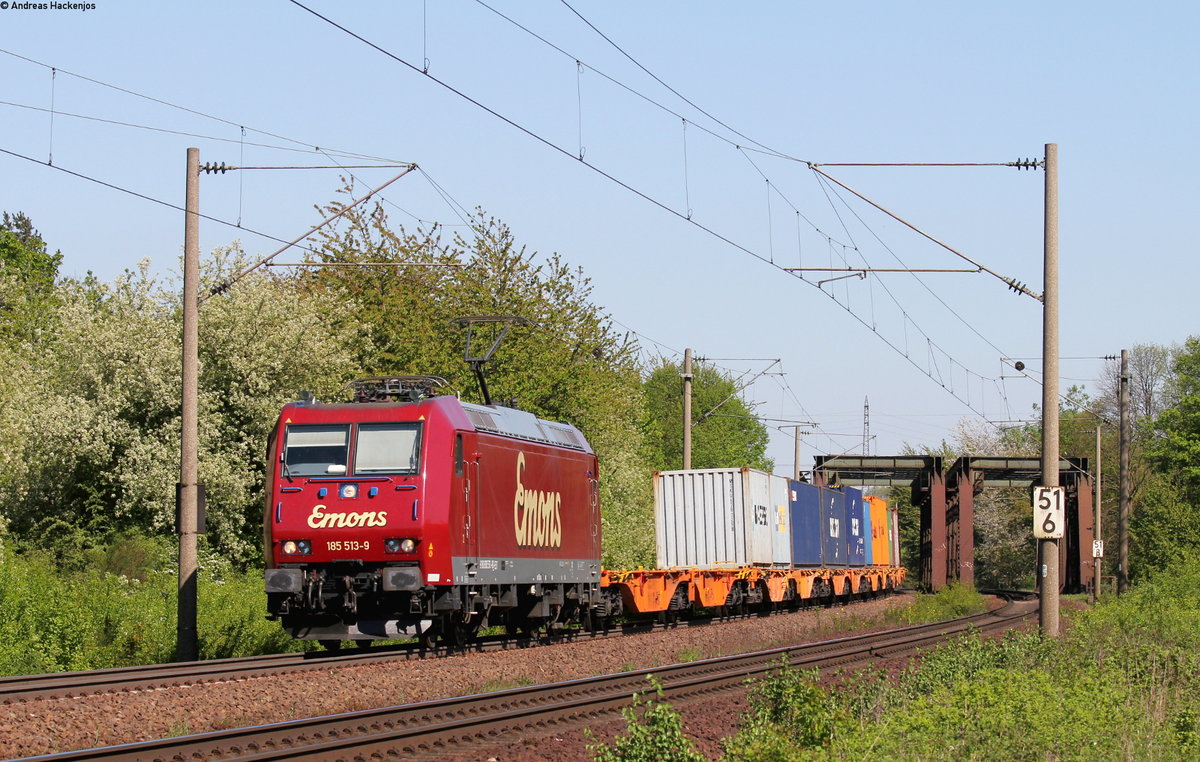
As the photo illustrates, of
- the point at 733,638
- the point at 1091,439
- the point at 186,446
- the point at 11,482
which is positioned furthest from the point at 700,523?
the point at 1091,439

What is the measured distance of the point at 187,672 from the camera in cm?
1617

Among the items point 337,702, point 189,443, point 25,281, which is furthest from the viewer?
point 25,281

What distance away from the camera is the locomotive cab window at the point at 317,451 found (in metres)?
17.8

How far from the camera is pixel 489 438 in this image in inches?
762

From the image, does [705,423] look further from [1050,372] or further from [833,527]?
[1050,372]

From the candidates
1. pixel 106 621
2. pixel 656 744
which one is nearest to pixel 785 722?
pixel 656 744

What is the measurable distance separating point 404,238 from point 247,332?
8603mm

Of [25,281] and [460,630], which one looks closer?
[460,630]

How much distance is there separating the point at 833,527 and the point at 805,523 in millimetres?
3932

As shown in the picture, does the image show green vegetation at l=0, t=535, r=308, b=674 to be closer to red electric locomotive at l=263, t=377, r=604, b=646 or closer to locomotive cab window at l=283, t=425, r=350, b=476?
red electric locomotive at l=263, t=377, r=604, b=646

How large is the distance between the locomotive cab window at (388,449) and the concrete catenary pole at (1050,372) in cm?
931

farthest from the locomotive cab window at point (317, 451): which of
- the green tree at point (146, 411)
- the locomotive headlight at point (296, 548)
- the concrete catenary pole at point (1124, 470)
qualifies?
the concrete catenary pole at point (1124, 470)

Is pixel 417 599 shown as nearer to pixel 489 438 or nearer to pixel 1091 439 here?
pixel 489 438

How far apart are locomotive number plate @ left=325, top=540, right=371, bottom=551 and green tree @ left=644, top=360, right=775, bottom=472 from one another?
236ft
